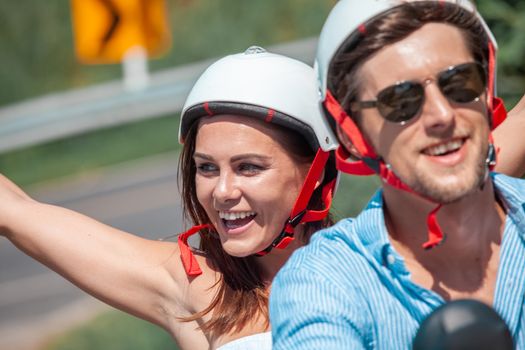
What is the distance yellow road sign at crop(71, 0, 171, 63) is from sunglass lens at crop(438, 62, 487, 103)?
29.9ft

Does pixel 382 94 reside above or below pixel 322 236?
above

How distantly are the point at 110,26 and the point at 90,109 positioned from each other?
8.19 m

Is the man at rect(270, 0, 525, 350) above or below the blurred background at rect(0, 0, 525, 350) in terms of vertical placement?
above

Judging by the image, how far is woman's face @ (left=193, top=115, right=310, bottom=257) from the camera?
13.6 feet

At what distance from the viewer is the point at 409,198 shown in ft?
10.4

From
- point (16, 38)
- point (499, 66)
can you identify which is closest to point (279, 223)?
point (499, 66)

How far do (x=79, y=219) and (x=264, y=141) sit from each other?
76cm

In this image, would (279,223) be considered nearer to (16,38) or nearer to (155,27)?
(155,27)

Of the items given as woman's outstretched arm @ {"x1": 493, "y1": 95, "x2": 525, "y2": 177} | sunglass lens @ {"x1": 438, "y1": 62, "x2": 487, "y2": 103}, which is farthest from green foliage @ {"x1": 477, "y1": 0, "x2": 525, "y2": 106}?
sunglass lens @ {"x1": 438, "y1": 62, "x2": 487, "y2": 103}

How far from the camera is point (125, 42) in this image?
40.0 feet

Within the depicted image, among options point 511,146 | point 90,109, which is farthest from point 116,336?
point 90,109

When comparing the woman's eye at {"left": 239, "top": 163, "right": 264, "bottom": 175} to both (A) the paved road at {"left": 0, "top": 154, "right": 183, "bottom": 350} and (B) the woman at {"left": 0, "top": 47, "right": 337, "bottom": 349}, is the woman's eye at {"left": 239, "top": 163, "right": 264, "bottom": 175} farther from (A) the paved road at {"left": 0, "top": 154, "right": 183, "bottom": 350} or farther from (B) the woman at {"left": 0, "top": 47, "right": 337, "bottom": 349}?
(A) the paved road at {"left": 0, "top": 154, "right": 183, "bottom": 350}

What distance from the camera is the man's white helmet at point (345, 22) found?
3.12m

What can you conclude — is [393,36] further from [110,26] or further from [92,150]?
[92,150]
